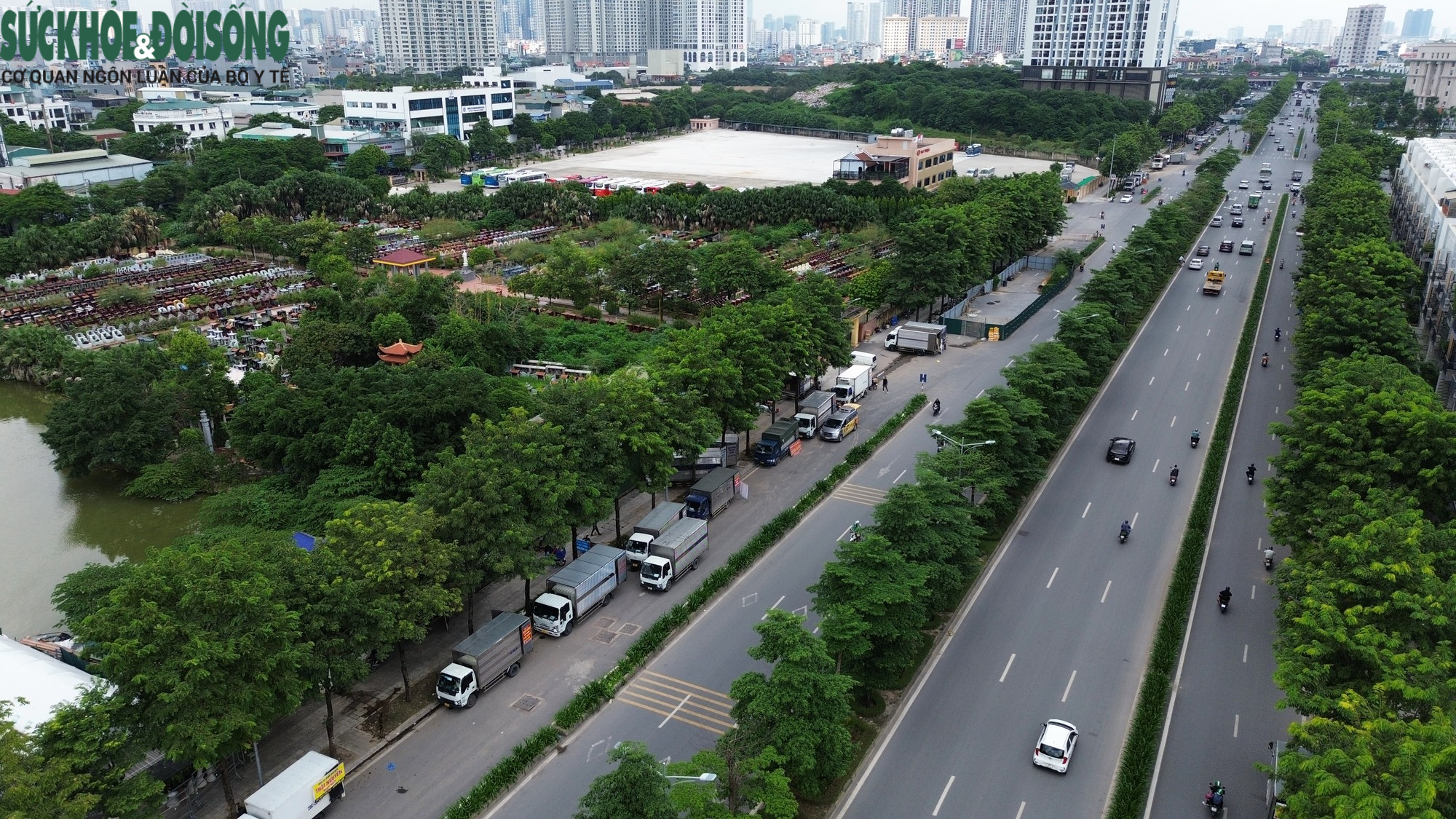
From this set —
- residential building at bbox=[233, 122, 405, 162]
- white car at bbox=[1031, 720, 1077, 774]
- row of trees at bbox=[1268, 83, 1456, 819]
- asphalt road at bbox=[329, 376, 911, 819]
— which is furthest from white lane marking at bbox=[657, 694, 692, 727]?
residential building at bbox=[233, 122, 405, 162]

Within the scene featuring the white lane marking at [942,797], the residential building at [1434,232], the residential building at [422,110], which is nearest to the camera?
the white lane marking at [942,797]

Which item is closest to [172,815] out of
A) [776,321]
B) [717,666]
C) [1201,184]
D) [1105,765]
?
[717,666]

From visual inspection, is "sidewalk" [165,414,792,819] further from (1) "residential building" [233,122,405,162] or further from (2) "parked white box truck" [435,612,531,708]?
(1) "residential building" [233,122,405,162]

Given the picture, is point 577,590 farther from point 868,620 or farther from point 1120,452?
point 1120,452

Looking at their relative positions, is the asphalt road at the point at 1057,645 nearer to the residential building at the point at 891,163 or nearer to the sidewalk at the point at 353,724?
the sidewalk at the point at 353,724

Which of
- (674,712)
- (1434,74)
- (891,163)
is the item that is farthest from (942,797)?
(1434,74)

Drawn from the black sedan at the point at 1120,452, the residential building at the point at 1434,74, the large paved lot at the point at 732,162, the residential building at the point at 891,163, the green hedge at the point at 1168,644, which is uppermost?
the residential building at the point at 1434,74

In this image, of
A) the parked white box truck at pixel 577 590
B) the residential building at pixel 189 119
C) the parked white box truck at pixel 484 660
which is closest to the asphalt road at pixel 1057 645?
the parked white box truck at pixel 577 590
